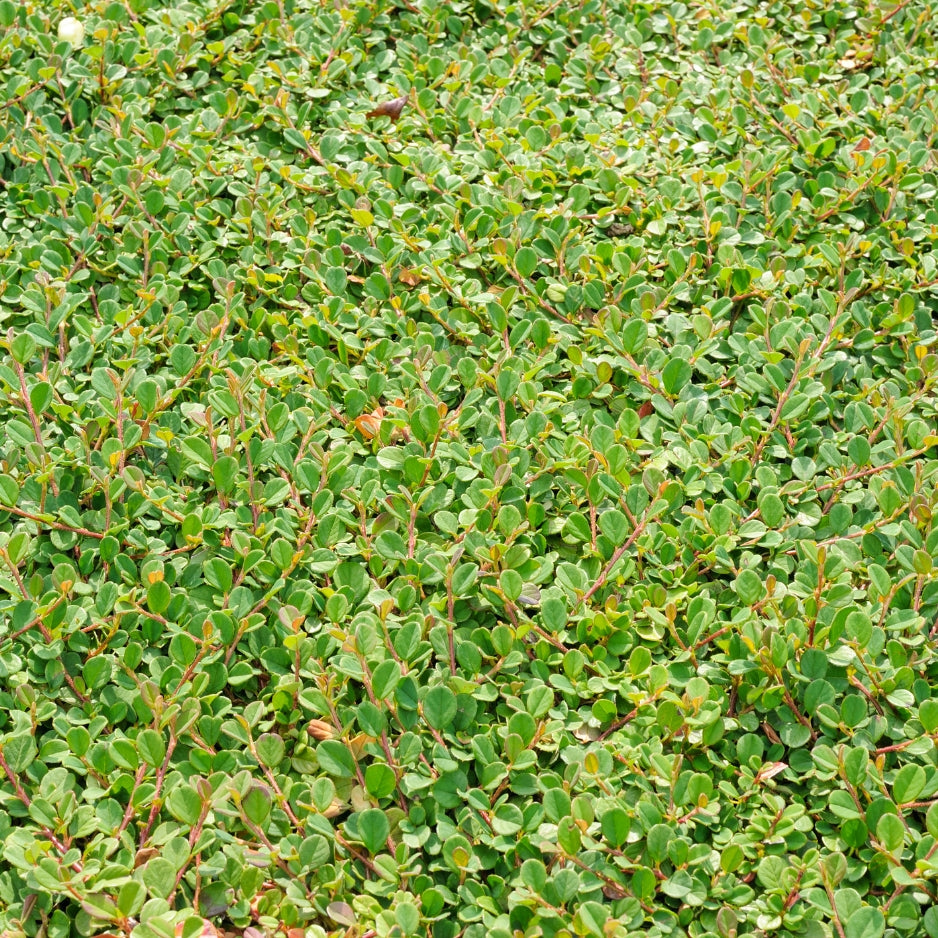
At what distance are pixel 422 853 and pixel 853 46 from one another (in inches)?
113

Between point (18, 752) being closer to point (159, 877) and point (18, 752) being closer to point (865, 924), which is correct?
point (159, 877)

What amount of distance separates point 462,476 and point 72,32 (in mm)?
2026

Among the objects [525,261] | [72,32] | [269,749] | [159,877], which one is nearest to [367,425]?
[525,261]

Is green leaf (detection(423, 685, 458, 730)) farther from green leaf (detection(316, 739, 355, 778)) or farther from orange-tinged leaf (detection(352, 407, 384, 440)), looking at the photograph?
orange-tinged leaf (detection(352, 407, 384, 440))

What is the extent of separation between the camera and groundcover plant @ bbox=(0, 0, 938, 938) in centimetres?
172

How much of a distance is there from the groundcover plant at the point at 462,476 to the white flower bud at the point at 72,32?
0.03 m

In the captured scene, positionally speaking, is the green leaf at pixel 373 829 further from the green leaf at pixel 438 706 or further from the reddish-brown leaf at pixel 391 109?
the reddish-brown leaf at pixel 391 109

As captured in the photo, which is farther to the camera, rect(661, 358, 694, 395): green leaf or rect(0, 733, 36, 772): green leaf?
rect(661, 358, 694, 395): green leaf

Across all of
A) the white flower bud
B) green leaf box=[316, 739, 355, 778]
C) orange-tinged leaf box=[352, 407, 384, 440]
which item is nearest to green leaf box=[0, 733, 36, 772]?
green leaf box=[316, 739, 355, 778]

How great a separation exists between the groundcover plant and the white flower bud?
3cm

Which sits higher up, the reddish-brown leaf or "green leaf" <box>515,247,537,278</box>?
the reddish-brown leaf

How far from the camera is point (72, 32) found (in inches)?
125

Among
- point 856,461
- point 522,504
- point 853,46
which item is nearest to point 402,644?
point 522,504

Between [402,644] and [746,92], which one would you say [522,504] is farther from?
[746,92]
